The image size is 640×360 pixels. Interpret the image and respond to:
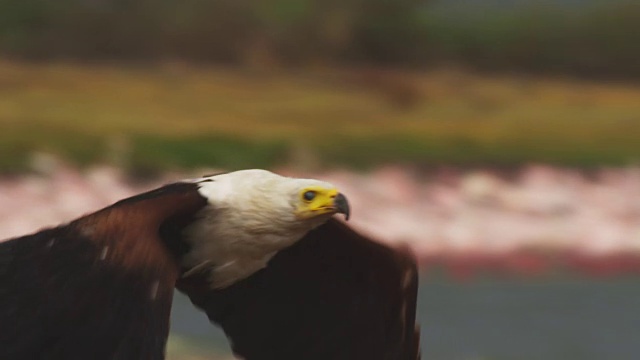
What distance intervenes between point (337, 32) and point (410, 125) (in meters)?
0.34

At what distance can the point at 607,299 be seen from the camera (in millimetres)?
3504

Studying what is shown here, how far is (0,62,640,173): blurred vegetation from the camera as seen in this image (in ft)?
11.6

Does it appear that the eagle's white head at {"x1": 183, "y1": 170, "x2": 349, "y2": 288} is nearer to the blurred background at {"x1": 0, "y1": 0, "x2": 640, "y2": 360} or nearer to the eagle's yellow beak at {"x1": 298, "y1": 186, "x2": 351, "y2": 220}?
the eagle's yellow beak at {"x1": 298, "y1": 186, "x2": 351, "y2": 220}

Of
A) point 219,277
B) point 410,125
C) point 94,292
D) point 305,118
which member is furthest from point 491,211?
point 94,292

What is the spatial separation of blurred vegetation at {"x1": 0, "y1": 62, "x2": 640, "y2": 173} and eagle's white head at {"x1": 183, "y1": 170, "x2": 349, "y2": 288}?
64.8 inches

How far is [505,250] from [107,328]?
6.81 feet

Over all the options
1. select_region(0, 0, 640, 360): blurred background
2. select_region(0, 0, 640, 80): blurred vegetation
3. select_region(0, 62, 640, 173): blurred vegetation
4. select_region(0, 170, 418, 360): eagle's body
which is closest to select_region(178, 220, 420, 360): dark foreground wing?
select_region(0, 170, 418, 360): eagle's body

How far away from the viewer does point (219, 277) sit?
195cm

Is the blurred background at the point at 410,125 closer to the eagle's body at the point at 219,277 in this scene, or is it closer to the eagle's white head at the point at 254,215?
the eagle's body at the point at 219,277

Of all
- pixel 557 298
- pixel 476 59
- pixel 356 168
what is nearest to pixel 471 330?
pixel 557 298

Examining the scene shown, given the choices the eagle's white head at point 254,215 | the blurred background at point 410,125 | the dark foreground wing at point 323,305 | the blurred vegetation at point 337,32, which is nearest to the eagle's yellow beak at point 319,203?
the eagle's white head at point 254,215

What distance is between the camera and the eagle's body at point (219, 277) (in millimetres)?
1671

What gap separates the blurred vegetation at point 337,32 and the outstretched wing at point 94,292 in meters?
1.93

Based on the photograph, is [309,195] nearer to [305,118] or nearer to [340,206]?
[340,206]
